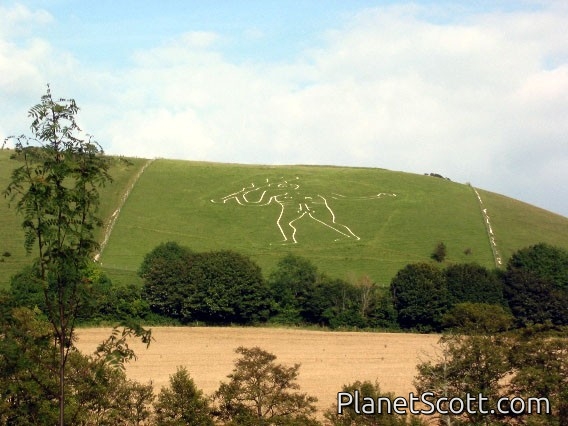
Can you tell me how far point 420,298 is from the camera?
78.3m

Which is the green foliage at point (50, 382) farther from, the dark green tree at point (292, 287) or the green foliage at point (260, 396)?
the dark green tree at point (292, 287)

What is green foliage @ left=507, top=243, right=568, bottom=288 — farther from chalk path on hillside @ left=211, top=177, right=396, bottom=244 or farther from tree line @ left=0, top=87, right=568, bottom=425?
chalk path on hillside @ left=211, top=177, right=396, bottom=244

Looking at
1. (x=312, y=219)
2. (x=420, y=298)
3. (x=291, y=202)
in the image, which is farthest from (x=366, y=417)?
(x=291, y=202)

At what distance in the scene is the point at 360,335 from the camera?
66562 mm

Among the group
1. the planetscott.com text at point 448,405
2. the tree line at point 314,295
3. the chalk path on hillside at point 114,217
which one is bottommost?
the planetscott.com text at point 448,405

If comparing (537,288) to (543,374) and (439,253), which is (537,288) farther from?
(543,374)

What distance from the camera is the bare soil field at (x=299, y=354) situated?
47.2 meters

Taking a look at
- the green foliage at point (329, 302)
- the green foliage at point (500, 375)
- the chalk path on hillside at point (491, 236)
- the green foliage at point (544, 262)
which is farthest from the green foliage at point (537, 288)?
the green foliage at point (500, 375)

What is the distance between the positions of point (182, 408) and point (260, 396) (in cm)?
321

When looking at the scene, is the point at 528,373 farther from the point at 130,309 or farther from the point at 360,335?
the point at 130,309

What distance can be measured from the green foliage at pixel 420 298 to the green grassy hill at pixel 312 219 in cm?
531

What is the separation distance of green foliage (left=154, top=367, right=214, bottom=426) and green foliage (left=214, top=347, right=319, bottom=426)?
938mm

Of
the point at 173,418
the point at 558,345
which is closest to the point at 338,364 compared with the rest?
the point at 558,345

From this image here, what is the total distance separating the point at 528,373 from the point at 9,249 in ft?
246
